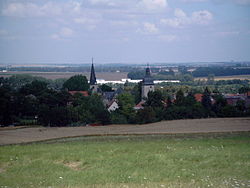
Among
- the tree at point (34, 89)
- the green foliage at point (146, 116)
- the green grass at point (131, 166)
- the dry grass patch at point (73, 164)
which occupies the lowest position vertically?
the green foliage at point (146, 116)

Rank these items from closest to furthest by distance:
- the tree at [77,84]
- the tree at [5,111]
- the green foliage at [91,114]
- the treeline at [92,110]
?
1. the treeline at [92,110]
2. the green foliage at [91,114]
3. the tree at [5,111]
4. the tree at [77,84]

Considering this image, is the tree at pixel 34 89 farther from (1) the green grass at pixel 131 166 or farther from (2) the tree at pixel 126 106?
(1) the green grass at pixel 131 166

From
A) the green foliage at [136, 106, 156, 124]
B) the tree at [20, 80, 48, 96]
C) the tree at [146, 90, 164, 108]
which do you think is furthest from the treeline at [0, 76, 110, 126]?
the tree at [146, 90, 164, 108]

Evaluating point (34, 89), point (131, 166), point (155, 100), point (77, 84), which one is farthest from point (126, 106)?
point (131, 166)

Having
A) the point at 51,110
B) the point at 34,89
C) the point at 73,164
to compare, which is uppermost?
the point at 73,164

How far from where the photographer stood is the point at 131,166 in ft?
44.4

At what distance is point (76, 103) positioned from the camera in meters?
66.6

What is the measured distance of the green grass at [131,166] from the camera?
11.4 meters

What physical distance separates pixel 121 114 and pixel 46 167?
44.9 meters

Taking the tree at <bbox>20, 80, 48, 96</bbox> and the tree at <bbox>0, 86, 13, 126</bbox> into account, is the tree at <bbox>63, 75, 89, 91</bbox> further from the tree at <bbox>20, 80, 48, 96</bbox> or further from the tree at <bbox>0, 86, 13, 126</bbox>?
the tree at <bbox>0, 86, 13, 126</bbox>

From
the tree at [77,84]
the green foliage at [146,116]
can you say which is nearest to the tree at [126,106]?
the green foliage at [146,116]

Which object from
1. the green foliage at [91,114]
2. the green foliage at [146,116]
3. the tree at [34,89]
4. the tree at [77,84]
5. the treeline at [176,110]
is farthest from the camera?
the tree at [77,84]

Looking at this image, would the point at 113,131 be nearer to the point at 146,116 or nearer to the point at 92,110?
the point at 146,116

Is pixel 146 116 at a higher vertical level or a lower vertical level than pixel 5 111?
lower
